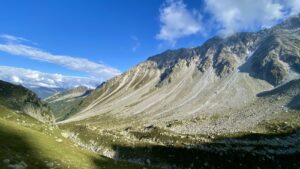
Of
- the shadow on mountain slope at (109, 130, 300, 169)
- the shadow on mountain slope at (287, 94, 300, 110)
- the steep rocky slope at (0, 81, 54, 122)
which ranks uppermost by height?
the shadow on mountain slope at (287, 94, 300, 110)

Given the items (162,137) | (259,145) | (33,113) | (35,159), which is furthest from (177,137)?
(35,159)

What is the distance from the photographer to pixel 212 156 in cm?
7125

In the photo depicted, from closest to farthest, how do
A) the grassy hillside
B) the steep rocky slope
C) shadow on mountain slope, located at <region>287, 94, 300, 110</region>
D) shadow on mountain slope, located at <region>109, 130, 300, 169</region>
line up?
the grassy hillside, shadow on mountain slope, located at <region>109, 130, 300, 169</region>, the steep rocky slope, shadow on mountain slope, located at <region>287, 94, 300, 110</region>

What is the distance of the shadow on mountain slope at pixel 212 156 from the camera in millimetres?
68625

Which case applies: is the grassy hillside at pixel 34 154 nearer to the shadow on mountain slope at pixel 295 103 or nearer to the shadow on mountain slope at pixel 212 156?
the shadow on mountain slope at pixel 212 156

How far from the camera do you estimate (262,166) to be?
68188 millimetres

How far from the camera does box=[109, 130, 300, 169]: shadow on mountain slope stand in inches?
2702

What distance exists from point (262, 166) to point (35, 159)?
50250 millimetres

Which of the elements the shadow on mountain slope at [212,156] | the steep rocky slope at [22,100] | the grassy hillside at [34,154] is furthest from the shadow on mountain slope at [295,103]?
the grassy hillside at [34,154]

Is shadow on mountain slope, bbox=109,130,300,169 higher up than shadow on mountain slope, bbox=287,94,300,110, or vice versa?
shadow on mountain slope, bbox=287,94,300,110

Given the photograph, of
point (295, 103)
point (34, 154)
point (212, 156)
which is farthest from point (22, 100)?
point (295, 103)

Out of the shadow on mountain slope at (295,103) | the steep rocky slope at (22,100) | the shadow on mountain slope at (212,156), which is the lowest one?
the shadow on mountain slope at (212,156)

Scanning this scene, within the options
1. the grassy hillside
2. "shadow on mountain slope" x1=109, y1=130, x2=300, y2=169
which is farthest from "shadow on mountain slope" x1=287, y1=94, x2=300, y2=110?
the grassy hillside

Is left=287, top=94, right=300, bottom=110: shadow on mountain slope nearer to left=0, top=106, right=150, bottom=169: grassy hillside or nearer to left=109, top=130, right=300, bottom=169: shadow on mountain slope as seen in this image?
left=109, top=130, right=300, bottom=169: shadow on mountain slope
